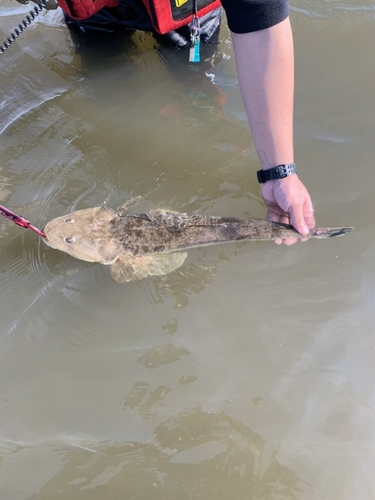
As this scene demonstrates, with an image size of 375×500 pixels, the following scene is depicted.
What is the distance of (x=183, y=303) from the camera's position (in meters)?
3.73

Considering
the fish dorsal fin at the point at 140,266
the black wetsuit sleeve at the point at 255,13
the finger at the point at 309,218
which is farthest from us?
the fish dorsal fin at the point at 140,266

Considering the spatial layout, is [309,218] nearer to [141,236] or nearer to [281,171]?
[281,171]

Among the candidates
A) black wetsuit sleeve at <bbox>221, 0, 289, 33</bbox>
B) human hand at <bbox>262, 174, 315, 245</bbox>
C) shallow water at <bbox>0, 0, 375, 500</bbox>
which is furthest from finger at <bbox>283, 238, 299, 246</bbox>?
black wetsuit sleeve at <bbox>221, 0, 289, 33</bbox>

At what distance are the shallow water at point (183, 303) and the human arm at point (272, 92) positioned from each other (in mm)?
777

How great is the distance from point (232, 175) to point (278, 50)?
1.62m

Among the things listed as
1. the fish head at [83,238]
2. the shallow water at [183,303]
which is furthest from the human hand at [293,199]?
the fish head at [83,238]

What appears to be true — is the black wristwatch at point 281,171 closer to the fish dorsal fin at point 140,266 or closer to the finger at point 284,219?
the finger at point 284,219

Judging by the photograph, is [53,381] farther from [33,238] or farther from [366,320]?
[366,320]

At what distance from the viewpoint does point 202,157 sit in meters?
4.45

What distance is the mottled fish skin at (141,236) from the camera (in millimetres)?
3648

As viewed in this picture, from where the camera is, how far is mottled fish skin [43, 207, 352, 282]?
3648 mm

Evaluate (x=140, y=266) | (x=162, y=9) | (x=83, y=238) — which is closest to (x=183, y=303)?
(x=140, y=266)

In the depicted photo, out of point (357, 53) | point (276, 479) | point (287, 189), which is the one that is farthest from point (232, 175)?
point (276, 479)

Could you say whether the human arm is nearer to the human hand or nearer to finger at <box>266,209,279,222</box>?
the human hand
